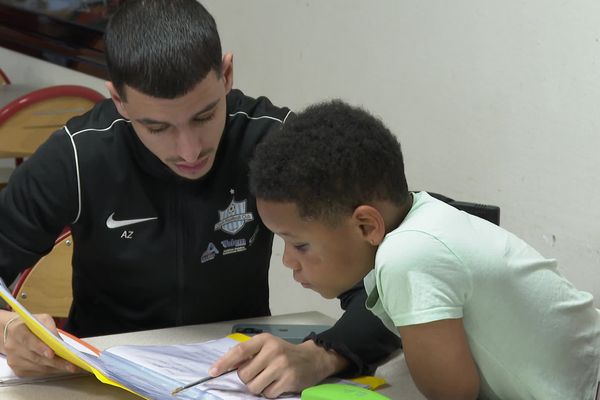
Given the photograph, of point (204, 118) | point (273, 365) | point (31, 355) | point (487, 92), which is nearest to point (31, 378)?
point (31, 355)

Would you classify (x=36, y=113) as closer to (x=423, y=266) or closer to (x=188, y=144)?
(x=188, y=144)

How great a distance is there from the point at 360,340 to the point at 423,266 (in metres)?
0.30

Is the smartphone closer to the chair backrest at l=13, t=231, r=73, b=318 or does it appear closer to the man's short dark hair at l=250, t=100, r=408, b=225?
the man's short dark hair at l=250, t=100, r=408, b=225

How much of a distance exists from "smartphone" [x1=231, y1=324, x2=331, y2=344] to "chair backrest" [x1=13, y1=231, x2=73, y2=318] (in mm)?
463

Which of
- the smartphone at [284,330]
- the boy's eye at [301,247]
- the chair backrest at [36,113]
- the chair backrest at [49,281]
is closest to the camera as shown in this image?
the boy's eye at [301,247]

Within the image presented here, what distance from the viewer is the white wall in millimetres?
1503

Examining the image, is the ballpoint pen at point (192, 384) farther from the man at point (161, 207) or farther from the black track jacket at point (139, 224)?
the black track jacket at point (139, 224)

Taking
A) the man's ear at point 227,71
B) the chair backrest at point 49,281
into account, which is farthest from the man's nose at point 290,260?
the chair backrest at point 49,281

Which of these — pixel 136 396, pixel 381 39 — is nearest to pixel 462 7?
pixel 381 39

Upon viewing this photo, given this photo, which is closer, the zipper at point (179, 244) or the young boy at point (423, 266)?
the young boy at point (423, 266)

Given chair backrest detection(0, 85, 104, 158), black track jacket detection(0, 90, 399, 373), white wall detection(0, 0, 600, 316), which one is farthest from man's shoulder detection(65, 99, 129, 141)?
chair backrest detection(0, 85, 104, 158)

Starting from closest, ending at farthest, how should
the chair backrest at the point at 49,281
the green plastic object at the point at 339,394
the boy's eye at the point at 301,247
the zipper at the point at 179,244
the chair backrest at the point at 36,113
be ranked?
the green plastic object at the point at 339,394 < the boy's eye at the point at 301,247 < the zipper at the point at 179,244 < the chair backrest at the point at 49,281 < the chair backrest at the point at 36,113

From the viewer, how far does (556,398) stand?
1.00 m

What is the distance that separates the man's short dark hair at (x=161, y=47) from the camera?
3.90 feet
